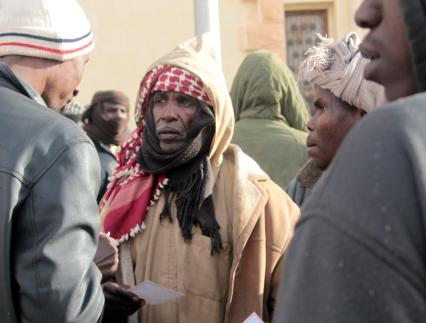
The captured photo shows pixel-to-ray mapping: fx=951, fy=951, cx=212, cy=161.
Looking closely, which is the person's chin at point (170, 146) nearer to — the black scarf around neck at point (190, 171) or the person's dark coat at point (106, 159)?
the black scarf around neck at point (190, 171)

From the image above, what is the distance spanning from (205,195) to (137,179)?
33cm

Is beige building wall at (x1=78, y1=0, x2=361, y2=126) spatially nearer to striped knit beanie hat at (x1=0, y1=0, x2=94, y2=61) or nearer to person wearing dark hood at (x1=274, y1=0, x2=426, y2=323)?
striped knit beanie hat at (x1=0, y1=0, x2=94, y2=61)

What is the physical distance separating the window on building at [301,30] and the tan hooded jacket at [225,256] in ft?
21.7

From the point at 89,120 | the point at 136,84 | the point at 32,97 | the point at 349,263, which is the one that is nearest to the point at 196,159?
the point at 32,97

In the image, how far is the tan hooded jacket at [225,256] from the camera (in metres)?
3.46

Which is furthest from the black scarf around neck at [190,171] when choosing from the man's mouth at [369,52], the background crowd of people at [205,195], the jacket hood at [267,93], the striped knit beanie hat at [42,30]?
the man's mouth at [369,52]

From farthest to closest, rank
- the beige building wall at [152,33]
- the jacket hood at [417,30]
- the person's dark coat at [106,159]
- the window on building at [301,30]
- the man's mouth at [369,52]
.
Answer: the window on building at [301,30] < the beige building wall at [152,33] < the person's dark coat at [106,159] < the man's mouth at [369,52] < the jacket hood at [417,30]

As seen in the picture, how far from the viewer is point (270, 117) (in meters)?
5.13

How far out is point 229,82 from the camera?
9.75m

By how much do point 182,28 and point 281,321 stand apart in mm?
8564

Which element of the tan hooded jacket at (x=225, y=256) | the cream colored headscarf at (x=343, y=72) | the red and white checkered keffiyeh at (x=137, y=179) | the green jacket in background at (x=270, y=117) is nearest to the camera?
the cream colored headscarf at (x=343, y=72)

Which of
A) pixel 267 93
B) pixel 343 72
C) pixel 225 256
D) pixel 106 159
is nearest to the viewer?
pixel 343 72

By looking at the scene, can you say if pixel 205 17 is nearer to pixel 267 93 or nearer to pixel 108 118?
pixel 267 93

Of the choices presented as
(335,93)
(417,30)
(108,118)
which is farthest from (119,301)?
(108,118)
